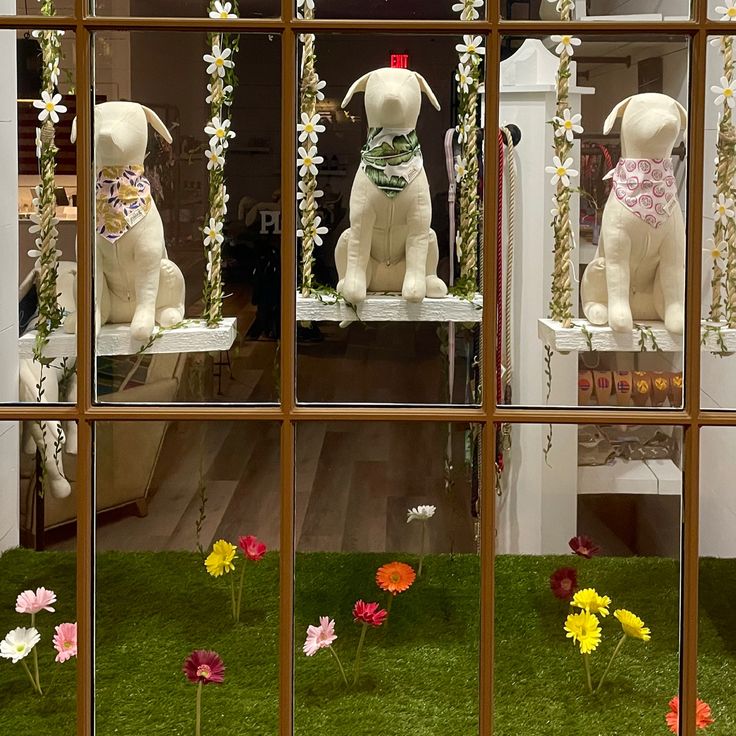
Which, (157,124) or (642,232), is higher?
(157,124)

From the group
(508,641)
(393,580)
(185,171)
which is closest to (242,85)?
(185,171)

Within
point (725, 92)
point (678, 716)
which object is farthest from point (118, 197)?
point (678, 716)

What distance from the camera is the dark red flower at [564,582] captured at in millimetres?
1169

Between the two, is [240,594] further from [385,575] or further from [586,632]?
[586,632]

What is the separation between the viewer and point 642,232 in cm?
116

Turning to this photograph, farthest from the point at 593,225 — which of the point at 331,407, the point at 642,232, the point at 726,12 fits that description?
the point at 331,407

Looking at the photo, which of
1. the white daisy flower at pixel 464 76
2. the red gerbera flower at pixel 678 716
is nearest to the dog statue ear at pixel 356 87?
the white daisy flower at pixel 464 76

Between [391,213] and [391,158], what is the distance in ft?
0.22

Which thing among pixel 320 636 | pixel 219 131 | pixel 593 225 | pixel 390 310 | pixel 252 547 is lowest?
pixel 320 636

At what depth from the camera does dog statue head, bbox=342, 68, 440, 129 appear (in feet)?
3.72

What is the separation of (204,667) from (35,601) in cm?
23

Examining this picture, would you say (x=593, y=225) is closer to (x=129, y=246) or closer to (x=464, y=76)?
(x=464, y=76)

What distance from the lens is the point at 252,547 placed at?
1.17 metres

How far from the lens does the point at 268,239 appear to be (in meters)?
1.14
